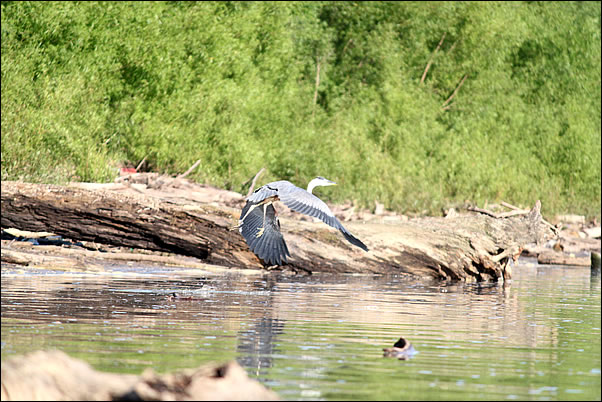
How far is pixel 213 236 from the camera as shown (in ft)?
51.8

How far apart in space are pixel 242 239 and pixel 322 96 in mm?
20426

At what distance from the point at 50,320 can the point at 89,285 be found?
13.4ft

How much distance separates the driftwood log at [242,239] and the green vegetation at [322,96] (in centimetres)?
295

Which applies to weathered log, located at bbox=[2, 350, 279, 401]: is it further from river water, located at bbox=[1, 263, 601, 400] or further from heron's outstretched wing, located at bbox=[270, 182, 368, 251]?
heron's outstretched wing, located at bbox=[270, 182, 368, 251]

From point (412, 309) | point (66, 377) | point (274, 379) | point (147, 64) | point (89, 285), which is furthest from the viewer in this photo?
point (147, 64)

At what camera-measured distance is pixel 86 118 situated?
69.6 feet

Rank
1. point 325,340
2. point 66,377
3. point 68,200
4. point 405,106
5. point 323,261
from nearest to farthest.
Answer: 1. point 66,377
2. point 325,340
3. point 68,200
4. point 323,261
5. point 405,106

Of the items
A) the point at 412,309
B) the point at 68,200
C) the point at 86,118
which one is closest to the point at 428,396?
the point at 412,309

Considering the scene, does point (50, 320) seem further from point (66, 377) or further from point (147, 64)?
point (147, 64)

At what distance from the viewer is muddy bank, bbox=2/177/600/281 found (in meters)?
15.1

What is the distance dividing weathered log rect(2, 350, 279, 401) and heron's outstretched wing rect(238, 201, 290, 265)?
22.7 feet

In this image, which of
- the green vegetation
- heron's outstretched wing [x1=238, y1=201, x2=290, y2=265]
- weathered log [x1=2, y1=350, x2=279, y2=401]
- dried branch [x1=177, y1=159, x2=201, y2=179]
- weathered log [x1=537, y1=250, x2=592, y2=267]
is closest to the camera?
weathered log [x1=2, y1=350, x2=279, y2=401]

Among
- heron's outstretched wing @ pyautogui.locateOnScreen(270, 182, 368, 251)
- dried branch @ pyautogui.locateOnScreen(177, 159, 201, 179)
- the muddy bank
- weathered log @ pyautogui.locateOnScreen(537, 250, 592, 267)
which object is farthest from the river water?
weathered log @ pyautogui.locateOnScreen(537, 250, 592, 267)

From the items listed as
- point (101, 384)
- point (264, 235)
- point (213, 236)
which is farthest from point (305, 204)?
point (101, 384)
